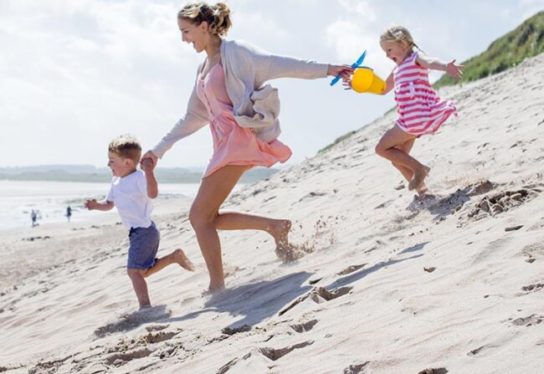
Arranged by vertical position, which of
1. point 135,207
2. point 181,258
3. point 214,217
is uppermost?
point 135,207

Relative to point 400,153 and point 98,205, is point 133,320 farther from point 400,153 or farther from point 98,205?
point 400,153

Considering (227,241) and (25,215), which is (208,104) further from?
(25,215)

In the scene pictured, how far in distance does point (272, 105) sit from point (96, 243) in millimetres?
9928

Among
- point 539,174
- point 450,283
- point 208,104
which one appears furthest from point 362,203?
point 450,283

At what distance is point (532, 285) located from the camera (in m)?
3.00

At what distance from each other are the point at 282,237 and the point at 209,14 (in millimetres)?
1566

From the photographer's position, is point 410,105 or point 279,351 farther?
point 410,105

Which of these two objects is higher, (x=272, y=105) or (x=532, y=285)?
(x=272, y=105)

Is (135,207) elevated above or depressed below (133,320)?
above

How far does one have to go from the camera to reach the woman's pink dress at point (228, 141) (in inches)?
189

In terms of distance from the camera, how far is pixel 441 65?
5.56m

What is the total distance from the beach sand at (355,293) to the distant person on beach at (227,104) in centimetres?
52

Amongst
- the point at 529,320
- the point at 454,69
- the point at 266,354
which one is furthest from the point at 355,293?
the point at 454,69

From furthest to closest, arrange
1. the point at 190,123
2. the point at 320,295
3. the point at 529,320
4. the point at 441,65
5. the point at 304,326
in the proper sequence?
the point at 441,65 → the point at 190,123 → the point at 320,295 → the point at 304,326 → the point at 529,320
